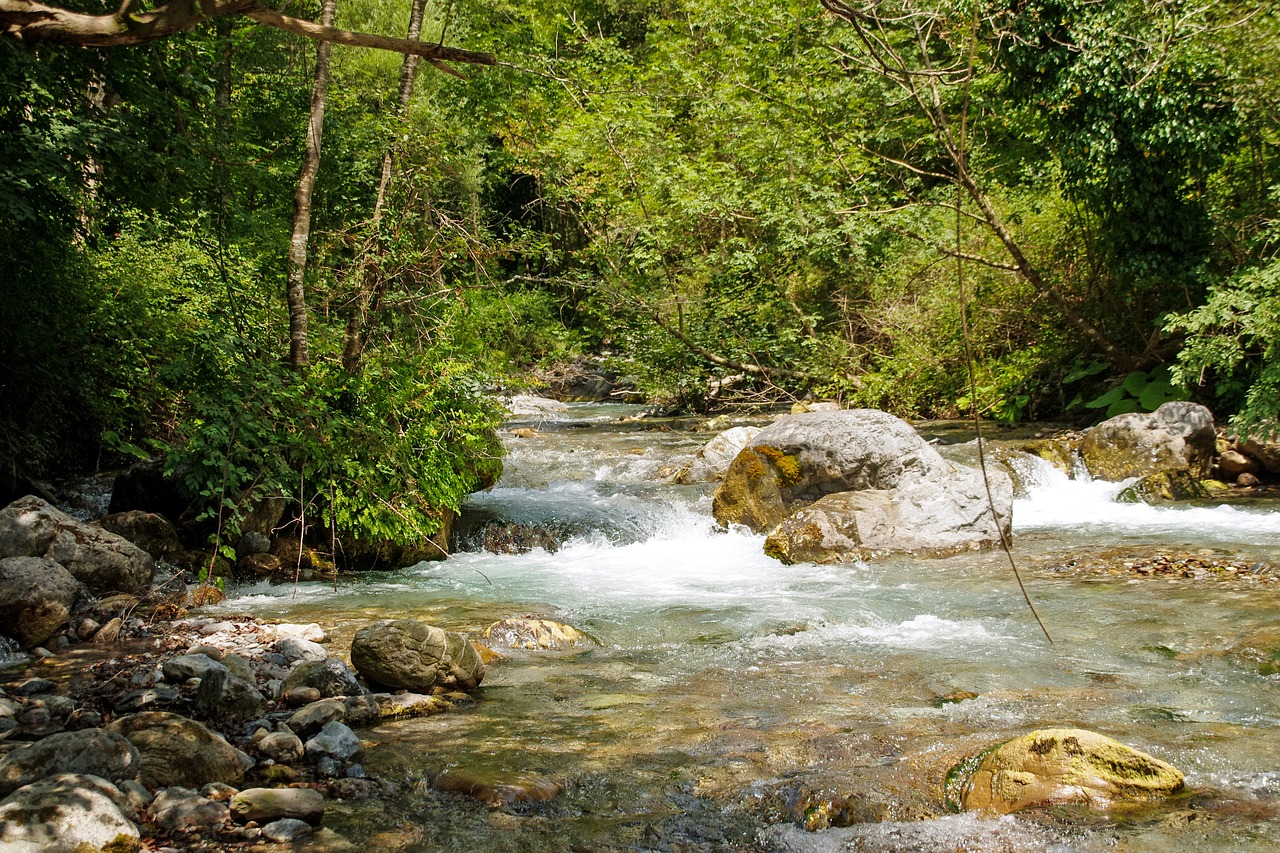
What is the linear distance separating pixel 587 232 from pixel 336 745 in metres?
14.3

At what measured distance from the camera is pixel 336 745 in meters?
4.02

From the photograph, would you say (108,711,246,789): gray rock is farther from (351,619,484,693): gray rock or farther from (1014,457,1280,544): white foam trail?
(1014,457,1280,544): white foam trail

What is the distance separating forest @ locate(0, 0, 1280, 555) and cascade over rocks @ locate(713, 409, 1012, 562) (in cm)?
149

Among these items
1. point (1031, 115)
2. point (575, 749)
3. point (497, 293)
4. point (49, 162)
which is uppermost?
point (1031, 115)

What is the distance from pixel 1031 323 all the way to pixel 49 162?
1503 centimetres

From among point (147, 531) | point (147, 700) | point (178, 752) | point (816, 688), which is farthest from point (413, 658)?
point (147, 531)

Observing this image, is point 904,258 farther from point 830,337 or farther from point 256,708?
point 256,708

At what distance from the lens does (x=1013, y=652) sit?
19.0ft

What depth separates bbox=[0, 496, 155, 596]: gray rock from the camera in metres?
6.53

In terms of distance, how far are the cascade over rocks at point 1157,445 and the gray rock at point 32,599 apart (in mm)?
11550

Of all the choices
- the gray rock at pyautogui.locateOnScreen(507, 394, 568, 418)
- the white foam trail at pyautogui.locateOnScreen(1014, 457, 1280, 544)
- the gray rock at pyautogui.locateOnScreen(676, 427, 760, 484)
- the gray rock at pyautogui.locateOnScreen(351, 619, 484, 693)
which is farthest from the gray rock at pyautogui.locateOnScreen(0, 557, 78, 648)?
the gray rock at pyautogui.locateOnScreen(507, 394, 568, 418)

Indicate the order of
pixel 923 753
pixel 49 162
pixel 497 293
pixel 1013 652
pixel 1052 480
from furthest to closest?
pixel 1052 480
pixel 497 293
pixel 49 162
pixel 1013 652
pixel 923 753

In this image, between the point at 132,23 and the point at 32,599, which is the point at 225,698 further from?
the point at 132,23

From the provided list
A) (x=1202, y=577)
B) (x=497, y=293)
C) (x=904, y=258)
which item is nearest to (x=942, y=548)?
(x=1202, y=577)
